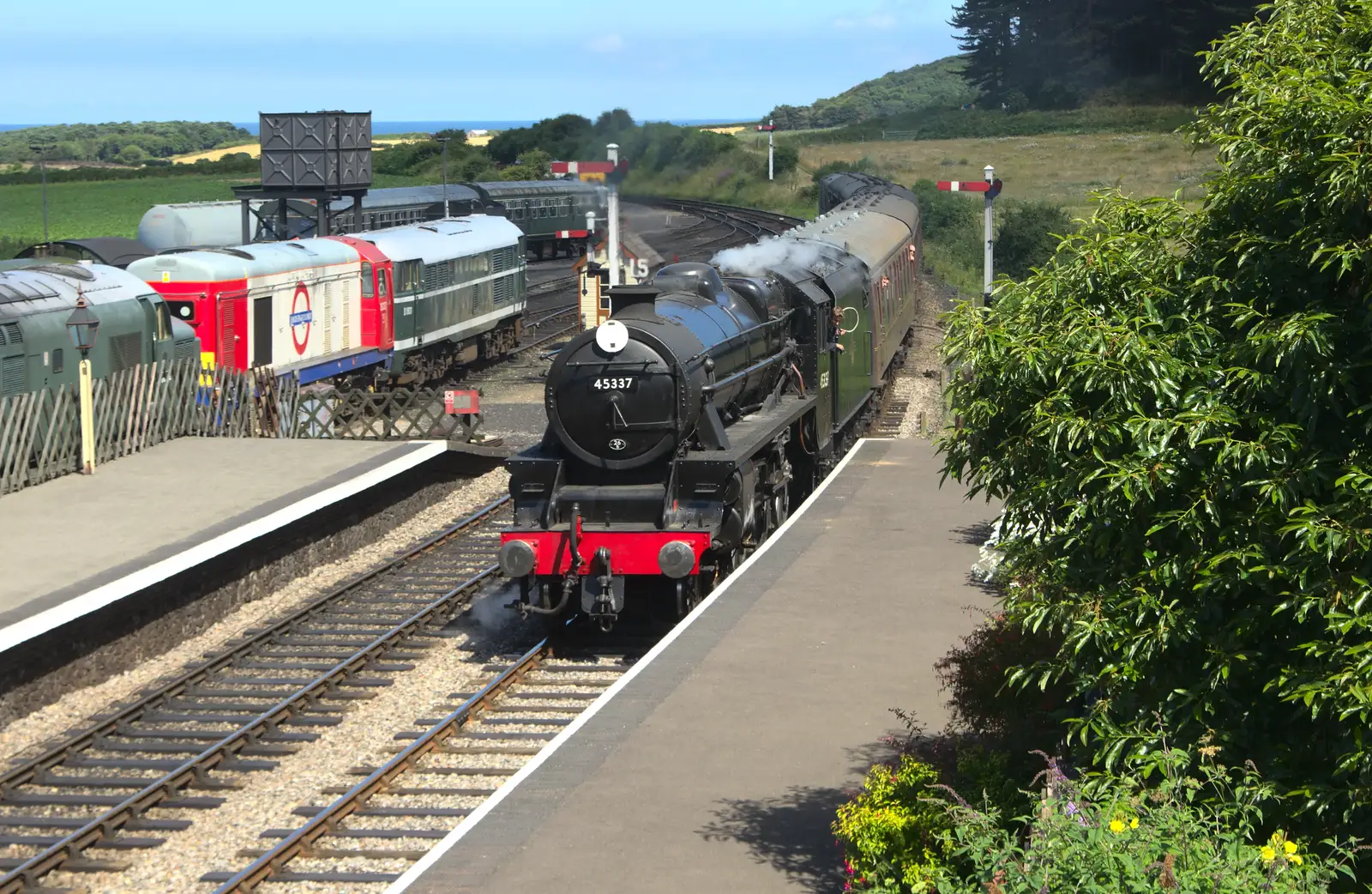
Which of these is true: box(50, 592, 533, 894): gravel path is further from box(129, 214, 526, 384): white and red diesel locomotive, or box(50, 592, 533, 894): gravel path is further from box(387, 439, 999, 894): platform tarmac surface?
box(129, 214, 526, 384): white and red diesel locomotive

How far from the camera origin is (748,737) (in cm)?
1050

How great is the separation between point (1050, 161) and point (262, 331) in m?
52.1

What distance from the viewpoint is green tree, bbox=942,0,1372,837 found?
6.06 meters

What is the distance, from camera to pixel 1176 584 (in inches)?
265

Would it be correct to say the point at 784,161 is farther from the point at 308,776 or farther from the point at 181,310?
the point at 308,776

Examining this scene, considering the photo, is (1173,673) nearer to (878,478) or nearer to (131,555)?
(131,555)

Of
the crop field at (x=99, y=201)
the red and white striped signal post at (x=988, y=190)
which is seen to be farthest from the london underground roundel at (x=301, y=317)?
the crop field at (x=99, y=201)

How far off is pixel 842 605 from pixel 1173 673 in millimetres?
7302

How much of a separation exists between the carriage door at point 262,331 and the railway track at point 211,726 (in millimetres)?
10170

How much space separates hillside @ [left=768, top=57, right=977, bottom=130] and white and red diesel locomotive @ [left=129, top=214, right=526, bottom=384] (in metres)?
87.7

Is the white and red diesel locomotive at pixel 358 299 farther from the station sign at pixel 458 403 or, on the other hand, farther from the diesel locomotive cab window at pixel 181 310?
the station sign at pixel 458 403

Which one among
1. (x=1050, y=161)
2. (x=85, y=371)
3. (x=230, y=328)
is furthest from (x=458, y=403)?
(x=1050, y=161)

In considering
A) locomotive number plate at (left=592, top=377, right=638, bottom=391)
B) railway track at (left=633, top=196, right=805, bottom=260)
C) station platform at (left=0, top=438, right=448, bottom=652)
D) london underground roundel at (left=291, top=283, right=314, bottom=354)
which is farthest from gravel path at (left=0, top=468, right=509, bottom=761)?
railway track at (left=633, top=196, right=805, bottom=260)

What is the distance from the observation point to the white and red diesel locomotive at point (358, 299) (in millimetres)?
25984
